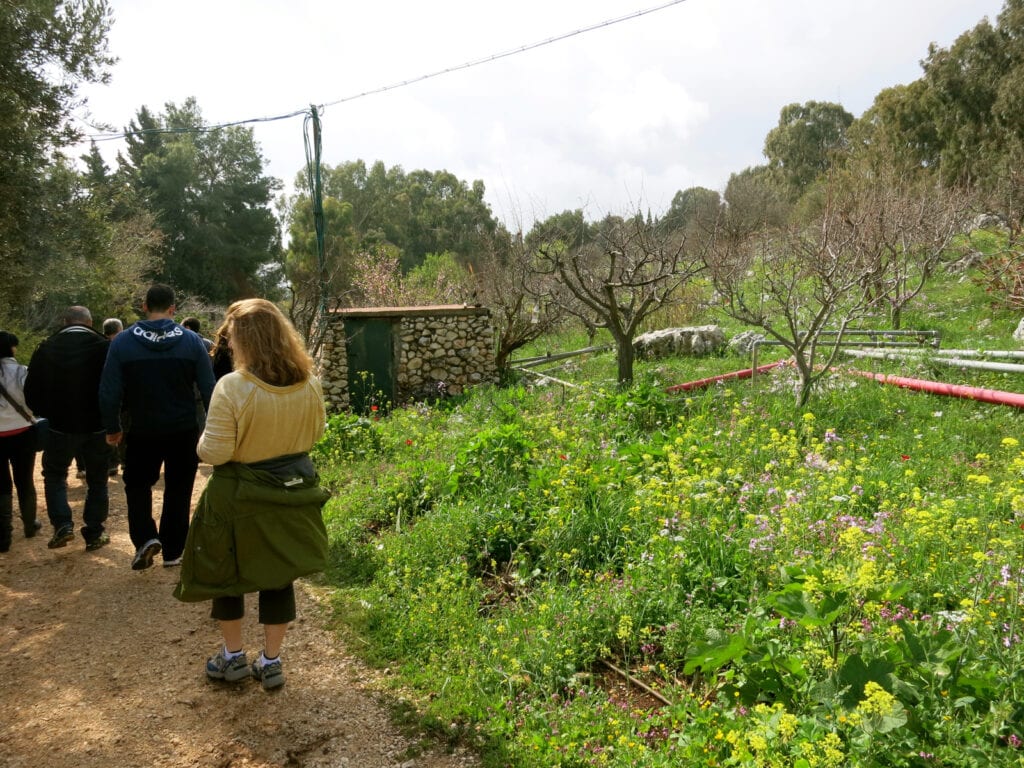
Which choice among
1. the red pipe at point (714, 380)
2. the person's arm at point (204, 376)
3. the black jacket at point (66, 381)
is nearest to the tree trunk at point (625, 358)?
the red pipe at point (714, 380)

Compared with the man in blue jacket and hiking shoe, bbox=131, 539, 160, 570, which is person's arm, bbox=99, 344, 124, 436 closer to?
the man in blue jacket

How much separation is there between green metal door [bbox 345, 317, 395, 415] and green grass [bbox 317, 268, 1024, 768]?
148 inches

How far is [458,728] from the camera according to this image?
3.16 meters

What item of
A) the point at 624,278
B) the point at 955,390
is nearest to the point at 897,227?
the point at 624,278

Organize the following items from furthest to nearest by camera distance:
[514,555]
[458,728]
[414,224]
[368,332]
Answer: [414,224]
[368,332]
[514,555]
[458,728]

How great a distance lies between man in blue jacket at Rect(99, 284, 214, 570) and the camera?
4570 mm

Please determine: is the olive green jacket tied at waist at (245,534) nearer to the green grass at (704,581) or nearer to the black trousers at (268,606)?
the black trousers at (268,606)

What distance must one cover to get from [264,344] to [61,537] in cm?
354

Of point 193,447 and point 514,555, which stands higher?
point 193,447

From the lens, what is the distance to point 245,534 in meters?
3.21

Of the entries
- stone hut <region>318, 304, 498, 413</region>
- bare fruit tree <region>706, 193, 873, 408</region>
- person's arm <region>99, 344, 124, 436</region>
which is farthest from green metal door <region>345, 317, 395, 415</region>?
person's arm <region>99, 344, 124, 436</region>

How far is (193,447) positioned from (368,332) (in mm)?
6413

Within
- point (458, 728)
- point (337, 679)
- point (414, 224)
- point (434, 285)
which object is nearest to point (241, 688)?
point (337, 679)

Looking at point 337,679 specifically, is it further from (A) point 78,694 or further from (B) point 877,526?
(B) point 877,526
